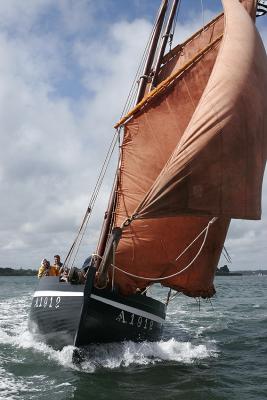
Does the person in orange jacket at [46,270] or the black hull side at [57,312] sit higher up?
the person in orange jacket at [46,270]

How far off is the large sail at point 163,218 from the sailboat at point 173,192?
35 mm

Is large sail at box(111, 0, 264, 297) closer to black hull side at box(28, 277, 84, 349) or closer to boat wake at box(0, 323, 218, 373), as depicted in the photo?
black hull side at box(28, 277, 84, 349)

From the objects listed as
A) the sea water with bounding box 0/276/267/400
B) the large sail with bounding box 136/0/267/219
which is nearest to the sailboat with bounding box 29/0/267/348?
the large sail with bounding box 136/0/267/219

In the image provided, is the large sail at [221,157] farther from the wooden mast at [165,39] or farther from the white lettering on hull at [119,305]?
the wooden mast at [165,39]

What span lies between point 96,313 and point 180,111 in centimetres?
782

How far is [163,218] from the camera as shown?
49.4 ft

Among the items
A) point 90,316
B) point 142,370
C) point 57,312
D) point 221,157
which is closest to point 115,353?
point 142,370

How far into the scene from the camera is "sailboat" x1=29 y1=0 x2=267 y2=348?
11.6 m

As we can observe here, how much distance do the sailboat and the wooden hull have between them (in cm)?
3

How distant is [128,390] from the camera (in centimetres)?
1116

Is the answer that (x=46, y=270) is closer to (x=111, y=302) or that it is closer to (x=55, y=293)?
(x=55, y=293)

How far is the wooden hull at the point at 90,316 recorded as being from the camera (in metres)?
13.5

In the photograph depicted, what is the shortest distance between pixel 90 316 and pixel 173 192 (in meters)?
4.72

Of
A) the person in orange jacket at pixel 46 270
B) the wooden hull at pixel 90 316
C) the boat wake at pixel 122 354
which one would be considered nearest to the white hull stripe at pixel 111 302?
the wooden hull at pixel 90 316
